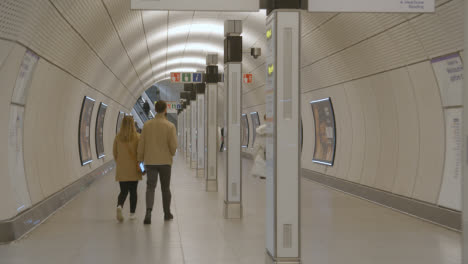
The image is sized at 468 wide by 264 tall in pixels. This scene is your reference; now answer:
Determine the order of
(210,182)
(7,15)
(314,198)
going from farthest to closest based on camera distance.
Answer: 1. (210,182)
2. (314,198)
3. (7,15)

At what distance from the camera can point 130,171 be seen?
346 inches

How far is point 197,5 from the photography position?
5434 millimetres

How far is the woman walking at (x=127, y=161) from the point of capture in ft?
28.8

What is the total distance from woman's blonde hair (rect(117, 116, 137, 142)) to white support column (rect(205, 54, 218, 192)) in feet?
17.0

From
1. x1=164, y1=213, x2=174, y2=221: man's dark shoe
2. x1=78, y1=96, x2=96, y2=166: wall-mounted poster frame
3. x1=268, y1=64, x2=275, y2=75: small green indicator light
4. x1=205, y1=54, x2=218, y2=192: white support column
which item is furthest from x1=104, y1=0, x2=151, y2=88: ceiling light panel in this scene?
x1=268, y1=64, x2=275, y2=75: small green indicator light

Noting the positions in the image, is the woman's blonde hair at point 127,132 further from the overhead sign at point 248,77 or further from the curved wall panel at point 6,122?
the overhead sign at point 248,77

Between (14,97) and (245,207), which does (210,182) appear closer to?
(245,207)

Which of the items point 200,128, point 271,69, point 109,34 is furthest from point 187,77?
point 271,69

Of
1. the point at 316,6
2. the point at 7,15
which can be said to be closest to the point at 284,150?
the point at 316,6

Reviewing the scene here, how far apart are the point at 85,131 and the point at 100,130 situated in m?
3.81

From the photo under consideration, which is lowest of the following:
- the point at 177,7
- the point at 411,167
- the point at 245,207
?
the point at 245,207

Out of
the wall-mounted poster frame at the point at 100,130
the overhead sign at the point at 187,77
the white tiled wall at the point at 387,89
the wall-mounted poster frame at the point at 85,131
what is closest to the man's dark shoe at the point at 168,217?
the white tiled wall at the point at 387,89

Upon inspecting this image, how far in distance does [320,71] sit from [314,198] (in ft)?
Answer: 12.5

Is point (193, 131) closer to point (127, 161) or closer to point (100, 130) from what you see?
point (100, 130)
